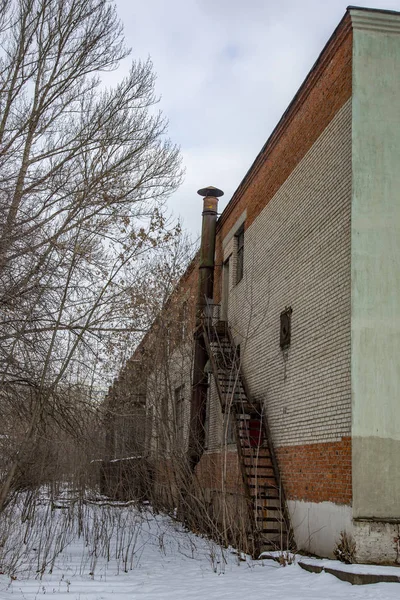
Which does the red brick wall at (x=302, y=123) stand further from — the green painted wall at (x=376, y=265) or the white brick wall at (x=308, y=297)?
the green painted wall at (x=376, y=265)

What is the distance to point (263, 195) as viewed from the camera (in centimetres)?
1452

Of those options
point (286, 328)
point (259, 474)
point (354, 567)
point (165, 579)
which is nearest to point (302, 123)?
point (286, 328)

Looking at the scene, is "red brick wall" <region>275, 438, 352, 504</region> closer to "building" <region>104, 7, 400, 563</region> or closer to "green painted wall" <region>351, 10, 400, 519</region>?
"building" <region>104, 7, 400, 563</region>

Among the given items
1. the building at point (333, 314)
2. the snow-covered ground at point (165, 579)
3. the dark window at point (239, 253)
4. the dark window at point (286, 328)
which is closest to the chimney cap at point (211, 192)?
the dark window at point (239, 253)

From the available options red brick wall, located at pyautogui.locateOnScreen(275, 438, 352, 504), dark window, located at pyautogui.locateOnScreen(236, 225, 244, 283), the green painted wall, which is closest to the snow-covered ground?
red brick wall, located at pyautogui.locateOnScreen(275, 438, 352, 504)

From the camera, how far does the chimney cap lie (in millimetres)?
18578

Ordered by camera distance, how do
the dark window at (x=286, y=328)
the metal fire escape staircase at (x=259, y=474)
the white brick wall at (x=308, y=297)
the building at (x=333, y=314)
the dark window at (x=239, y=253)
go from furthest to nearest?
the dark window at (x=239, y=253)
the dark window at (x=286, y=328)
the metal fire escape staircase at (x=259, y=474)
the white brick wall at (x=308, y=297)
the building at (x=333, y=314)

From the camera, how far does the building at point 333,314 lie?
29.6 ft

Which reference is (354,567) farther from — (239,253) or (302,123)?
(239,253)

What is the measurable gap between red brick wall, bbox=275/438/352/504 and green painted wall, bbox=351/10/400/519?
32 cm

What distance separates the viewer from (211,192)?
1864 centimetres

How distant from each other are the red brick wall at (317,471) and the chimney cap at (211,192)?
884cm

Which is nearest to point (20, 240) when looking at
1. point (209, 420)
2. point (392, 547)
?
point (392, 547)

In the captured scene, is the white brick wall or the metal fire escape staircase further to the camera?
the metal fire escape staircase
